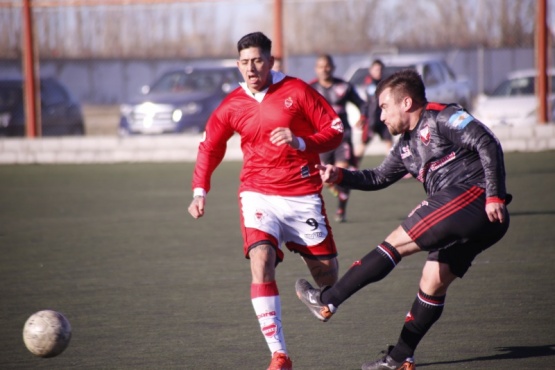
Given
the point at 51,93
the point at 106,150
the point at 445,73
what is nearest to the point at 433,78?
the point at 445,73

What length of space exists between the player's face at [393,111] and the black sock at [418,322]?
0.98 m

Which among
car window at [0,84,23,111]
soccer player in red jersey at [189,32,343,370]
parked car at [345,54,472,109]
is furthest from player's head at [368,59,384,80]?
soccer player in red jersey at [189,32,343,370]

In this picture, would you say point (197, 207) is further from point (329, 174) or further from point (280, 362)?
point (280, 362)

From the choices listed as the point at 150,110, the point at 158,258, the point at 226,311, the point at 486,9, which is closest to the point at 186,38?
the point at 150,110

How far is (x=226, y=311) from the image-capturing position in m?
7.23

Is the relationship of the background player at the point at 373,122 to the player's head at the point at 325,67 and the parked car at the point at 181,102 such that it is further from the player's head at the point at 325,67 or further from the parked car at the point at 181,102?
the parked car at the point at 181,102

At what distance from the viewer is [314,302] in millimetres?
5496

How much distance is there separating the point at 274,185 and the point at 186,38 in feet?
73.8

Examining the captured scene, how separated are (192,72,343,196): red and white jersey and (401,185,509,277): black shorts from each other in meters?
0.98

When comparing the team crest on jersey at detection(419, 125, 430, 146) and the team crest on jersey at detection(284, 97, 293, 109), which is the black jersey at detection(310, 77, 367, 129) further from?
the team crest on jersey at detection(419, 125, 430, 146)

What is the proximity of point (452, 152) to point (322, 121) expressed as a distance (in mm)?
1049

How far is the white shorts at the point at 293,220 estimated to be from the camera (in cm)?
584

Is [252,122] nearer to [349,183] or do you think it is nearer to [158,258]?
[349,183]

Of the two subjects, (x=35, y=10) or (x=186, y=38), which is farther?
(x=186, y=38)
